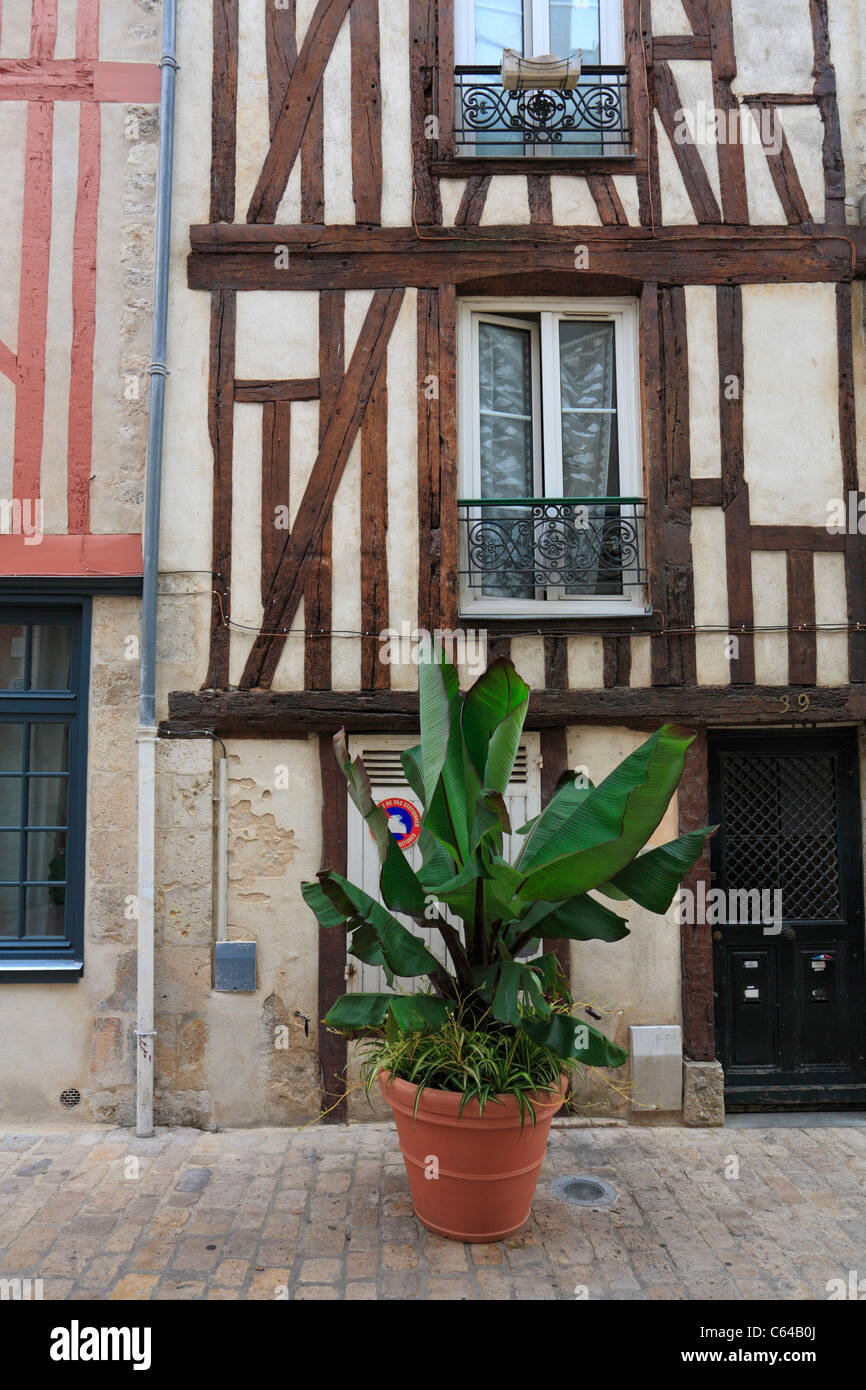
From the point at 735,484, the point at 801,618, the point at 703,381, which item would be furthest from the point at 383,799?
the point at 703,381

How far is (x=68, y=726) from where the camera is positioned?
505cm

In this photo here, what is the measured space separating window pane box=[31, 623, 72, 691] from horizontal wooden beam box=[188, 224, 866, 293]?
2036 mm

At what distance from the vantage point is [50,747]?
507 centimetres

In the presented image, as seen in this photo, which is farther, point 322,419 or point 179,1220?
point 322,419

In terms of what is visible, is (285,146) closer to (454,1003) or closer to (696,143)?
(696,143)

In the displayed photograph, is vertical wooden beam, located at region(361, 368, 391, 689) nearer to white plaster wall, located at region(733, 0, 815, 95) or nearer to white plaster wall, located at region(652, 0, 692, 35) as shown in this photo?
white plaster wall, located at region(652, 0, 692, 35)

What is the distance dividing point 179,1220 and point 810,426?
4928 millimetres

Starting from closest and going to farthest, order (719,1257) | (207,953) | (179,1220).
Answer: (719,1257), (179,1220), (207,953)

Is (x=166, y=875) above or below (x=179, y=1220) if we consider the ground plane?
above

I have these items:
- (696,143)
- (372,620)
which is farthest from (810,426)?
(372,620)

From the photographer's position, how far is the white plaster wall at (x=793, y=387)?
16.6 ft

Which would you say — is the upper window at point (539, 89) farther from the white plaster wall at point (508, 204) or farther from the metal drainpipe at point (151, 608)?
the metal drainpipe at point (151, 608)

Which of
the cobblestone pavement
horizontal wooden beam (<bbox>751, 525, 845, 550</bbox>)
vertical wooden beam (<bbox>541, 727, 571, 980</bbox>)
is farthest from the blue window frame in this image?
horizontal wooden beam (<bbox>751, 525, 845, 550</bbox>)

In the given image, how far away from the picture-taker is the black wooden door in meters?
5.05
